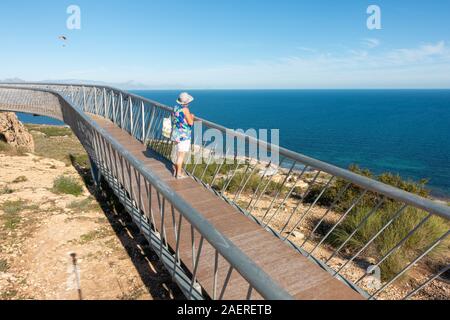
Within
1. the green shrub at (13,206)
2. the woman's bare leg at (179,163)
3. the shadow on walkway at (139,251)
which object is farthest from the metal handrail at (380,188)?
the green shrub at (13,206)

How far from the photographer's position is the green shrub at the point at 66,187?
312 inches

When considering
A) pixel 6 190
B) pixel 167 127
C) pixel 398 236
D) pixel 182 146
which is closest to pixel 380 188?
pixel 182 146

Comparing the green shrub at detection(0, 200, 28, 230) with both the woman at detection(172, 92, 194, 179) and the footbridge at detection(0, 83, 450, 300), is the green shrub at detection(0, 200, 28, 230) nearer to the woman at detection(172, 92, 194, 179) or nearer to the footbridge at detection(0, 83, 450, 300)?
the footbridge at detection(0, 83, 450, 300)

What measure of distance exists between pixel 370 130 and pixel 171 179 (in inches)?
3192

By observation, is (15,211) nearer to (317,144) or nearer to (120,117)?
(120,117)

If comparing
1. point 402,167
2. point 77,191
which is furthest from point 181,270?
point 402,167

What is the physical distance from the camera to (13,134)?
588 inches

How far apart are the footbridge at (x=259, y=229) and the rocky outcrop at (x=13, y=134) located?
17.2 feet

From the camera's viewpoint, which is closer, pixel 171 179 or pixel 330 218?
pixel 171 179

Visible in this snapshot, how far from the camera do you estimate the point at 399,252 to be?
602 centimetres

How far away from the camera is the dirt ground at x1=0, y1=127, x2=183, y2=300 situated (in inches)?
169

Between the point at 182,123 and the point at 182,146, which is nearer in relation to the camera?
the point at 182,123

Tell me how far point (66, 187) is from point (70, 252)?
3.39 meters

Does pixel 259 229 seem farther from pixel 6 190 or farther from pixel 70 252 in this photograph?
pixel 6 190
